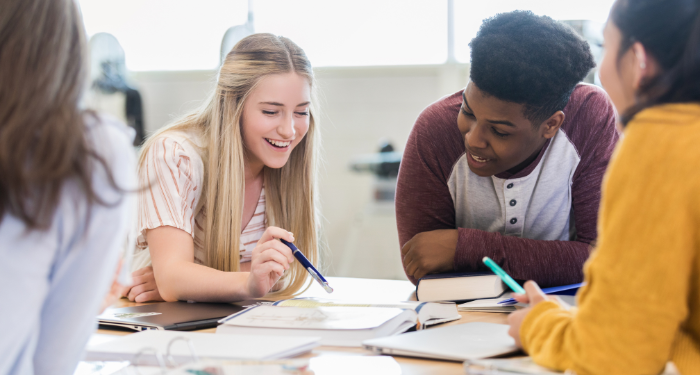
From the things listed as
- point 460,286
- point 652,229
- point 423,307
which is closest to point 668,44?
point 652,229

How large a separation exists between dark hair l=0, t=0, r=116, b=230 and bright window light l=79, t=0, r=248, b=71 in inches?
131

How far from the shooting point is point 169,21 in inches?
154

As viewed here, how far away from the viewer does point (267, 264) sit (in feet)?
3.67

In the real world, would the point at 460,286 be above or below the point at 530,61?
below

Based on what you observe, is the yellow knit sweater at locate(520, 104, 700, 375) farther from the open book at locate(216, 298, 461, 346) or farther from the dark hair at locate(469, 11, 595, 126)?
the dark hair at locate(469, 11, 595, 126)

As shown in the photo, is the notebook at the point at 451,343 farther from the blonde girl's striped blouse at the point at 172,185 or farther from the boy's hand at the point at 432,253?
the blonde girl's striped blouse at the point at 172,185

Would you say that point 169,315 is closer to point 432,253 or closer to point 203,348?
point 203,348

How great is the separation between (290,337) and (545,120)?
2.41 feet

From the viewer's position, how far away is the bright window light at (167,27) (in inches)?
150

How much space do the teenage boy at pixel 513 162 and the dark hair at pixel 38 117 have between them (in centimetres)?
83

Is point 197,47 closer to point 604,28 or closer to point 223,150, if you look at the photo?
point 223,150

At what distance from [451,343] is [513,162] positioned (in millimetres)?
595

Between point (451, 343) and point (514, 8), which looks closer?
point (451, 343)

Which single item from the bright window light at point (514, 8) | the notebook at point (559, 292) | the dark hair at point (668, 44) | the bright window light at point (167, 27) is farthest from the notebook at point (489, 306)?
the bright window light at point (167, 27)
